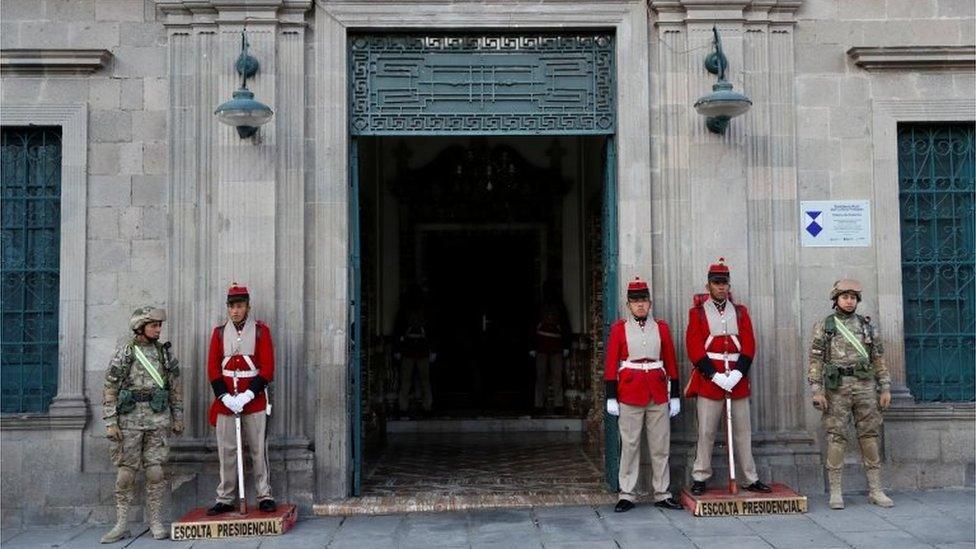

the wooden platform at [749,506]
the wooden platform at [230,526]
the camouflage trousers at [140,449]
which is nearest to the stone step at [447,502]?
the wooden platform at [230,526]

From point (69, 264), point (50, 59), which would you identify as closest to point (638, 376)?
point (69, 264)

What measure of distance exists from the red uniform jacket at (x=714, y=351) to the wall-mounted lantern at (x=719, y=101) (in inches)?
65.9

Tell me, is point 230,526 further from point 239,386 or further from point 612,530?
point 612,530

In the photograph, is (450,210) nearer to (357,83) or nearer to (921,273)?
(357,83)

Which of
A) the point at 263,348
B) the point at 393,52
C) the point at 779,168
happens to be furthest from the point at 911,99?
the point at 263,348

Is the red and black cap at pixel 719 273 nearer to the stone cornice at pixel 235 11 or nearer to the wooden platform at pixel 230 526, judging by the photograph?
the wooden platform at pixel 230 526

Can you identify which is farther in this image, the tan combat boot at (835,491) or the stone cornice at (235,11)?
the stone cornice at (235,11)

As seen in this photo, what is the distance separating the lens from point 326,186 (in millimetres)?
8328

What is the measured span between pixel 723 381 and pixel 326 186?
→ 3987mm

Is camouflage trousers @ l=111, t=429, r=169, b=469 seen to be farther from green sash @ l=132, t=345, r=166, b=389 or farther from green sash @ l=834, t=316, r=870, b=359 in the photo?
green sash @ l=834, t=316, r=870, b=359

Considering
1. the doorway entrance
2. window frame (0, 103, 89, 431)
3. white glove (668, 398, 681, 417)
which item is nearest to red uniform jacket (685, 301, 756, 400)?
white glove (668, 398, 681, 417)

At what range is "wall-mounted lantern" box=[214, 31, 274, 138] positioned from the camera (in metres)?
7.51

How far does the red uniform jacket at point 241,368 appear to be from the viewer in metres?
7.60

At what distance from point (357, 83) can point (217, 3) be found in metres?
1.43
